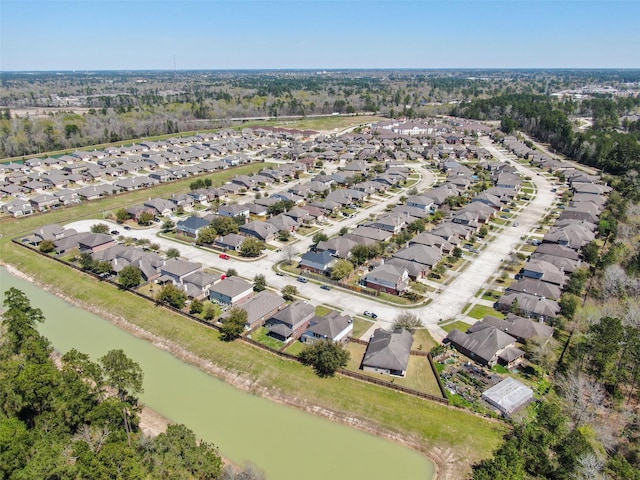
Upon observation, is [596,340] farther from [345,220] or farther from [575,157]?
[575,157]

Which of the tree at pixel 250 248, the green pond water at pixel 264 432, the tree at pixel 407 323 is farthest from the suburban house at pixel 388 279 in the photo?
the green pond water at pixel 264 432

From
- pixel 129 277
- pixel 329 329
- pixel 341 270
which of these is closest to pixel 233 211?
pixel 129 277

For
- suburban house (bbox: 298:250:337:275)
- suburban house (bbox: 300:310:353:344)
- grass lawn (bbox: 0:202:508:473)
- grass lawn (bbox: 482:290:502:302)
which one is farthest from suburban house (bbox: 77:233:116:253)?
grass lawn (bbox: 482:290:502:302)

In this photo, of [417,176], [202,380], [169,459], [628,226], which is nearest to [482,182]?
[417,176]

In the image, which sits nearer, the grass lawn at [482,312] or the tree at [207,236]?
the grass lawn at [482,312]

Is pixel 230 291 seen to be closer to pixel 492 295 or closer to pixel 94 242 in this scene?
pixel 94 242

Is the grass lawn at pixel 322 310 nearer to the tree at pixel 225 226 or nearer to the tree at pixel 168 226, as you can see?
the tree at pixel 225 226

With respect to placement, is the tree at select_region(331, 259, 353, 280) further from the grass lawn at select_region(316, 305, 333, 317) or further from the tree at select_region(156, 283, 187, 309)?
the tree at select_region(156, 283, 187, 309)
